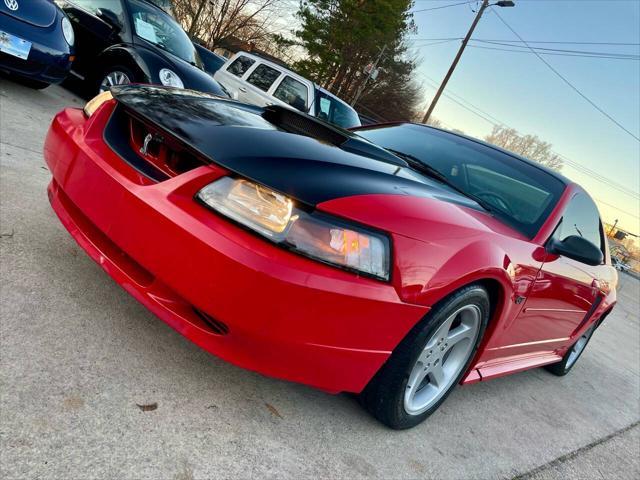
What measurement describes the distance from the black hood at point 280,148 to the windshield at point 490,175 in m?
0.36

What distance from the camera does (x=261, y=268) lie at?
1.36 meters

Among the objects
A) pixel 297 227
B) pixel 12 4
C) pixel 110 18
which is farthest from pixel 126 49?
pixel 297 227

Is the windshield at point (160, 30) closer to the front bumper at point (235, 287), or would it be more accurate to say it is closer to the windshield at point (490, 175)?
the windshield at point (490, 175)

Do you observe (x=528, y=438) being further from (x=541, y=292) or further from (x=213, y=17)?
(x=213, y=17)

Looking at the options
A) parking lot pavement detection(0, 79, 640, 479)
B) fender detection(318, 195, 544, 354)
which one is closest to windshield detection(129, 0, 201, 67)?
parking lot pavement detection(0, 79, 640, 479)

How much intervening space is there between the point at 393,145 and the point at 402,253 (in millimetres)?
1511

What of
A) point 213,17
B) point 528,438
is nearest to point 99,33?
point 528,438

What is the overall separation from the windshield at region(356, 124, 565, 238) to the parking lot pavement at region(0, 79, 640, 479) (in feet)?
3.54

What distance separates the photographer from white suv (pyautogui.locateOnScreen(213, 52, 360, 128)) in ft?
25.6

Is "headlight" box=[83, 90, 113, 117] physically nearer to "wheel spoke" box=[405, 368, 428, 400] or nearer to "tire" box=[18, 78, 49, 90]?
"wheel spoke" box=[405, 368, 428, 400]

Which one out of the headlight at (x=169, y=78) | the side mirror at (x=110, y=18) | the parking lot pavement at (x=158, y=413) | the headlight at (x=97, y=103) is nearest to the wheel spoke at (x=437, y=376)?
the parking lot pavement at (x=158, y=413)

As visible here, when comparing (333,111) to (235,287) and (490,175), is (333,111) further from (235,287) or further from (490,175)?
(235,287)

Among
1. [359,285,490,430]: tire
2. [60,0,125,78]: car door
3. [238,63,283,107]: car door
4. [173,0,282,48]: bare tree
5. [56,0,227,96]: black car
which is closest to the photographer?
[359,285,490,430]: tire

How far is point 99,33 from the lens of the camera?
569cm
